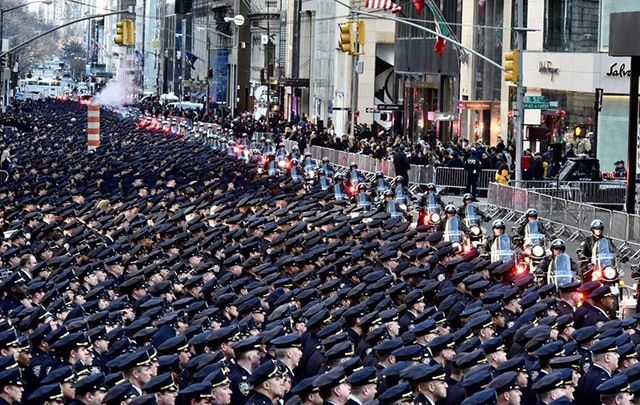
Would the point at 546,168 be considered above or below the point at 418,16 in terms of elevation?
below

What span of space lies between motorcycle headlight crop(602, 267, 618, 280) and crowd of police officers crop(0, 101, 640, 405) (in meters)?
1.46

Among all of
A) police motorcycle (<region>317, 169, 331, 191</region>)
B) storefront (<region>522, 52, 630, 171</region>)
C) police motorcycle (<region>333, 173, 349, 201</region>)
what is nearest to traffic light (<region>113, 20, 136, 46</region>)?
storefront (<region>522, 52, 630, 171</region>)

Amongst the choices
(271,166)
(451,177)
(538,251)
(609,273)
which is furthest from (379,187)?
(609,273)

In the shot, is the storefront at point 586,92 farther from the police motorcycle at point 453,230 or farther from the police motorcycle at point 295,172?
the police motorcycle at point 453,230

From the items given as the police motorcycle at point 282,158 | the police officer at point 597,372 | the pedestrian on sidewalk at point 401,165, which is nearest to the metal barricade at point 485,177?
the pedestrian on sidewalk at point 401,165

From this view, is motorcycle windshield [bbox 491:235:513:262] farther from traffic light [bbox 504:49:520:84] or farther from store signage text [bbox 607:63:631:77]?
store signage text [bbox 607:63:631:77]

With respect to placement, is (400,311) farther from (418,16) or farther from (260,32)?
(260,32)

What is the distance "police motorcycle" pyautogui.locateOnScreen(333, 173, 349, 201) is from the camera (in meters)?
36.7

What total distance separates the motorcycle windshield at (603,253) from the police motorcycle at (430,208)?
23.7 ft

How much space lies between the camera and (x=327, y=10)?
96.7m

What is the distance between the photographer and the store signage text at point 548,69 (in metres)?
56.3

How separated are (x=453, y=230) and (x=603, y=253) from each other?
4134mm

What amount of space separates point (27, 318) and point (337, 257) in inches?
237

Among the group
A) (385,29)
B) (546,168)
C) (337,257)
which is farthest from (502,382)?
(385,29)
